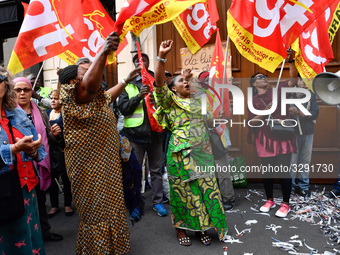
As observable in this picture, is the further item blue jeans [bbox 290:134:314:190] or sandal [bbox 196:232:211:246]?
blue jeans [bbox 290:134:314:190]

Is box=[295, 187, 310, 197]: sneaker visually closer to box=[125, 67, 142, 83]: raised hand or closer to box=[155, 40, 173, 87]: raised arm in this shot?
box=[155, 40, 173, 87]: raised arm

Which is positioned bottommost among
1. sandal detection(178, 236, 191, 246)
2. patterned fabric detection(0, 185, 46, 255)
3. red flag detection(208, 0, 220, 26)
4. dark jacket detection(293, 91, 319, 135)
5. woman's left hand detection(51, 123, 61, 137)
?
sandal detection(178, 236, 191, 246)

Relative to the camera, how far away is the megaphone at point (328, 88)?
2.49 meters

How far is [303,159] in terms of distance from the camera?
4.71 m

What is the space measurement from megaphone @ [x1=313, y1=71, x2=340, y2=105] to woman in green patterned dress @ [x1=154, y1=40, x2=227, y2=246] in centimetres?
116

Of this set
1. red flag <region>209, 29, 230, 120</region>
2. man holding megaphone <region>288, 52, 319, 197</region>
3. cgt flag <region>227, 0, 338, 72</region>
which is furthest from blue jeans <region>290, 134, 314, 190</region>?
cgt flag <region>227, 0, 338, 72</region>

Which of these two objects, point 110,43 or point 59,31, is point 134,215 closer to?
point 110,43

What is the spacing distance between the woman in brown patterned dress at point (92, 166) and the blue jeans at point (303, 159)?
3301mm

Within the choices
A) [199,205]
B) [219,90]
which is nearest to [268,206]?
[199,205]

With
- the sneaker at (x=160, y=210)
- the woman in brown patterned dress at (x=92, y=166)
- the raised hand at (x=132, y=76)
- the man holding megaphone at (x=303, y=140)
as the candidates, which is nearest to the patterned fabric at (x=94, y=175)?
the woman in brown patterned dress at (x=92, y=166)

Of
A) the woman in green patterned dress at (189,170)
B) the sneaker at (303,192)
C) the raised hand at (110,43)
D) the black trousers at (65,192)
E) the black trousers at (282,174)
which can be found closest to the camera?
the raised hand at (110,43)

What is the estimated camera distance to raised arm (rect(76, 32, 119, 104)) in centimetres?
203

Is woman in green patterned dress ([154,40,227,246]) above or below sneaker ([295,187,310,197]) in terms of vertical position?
above

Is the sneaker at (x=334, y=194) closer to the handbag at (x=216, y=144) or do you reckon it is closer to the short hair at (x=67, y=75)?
the handbag at (x=216, y=144)
